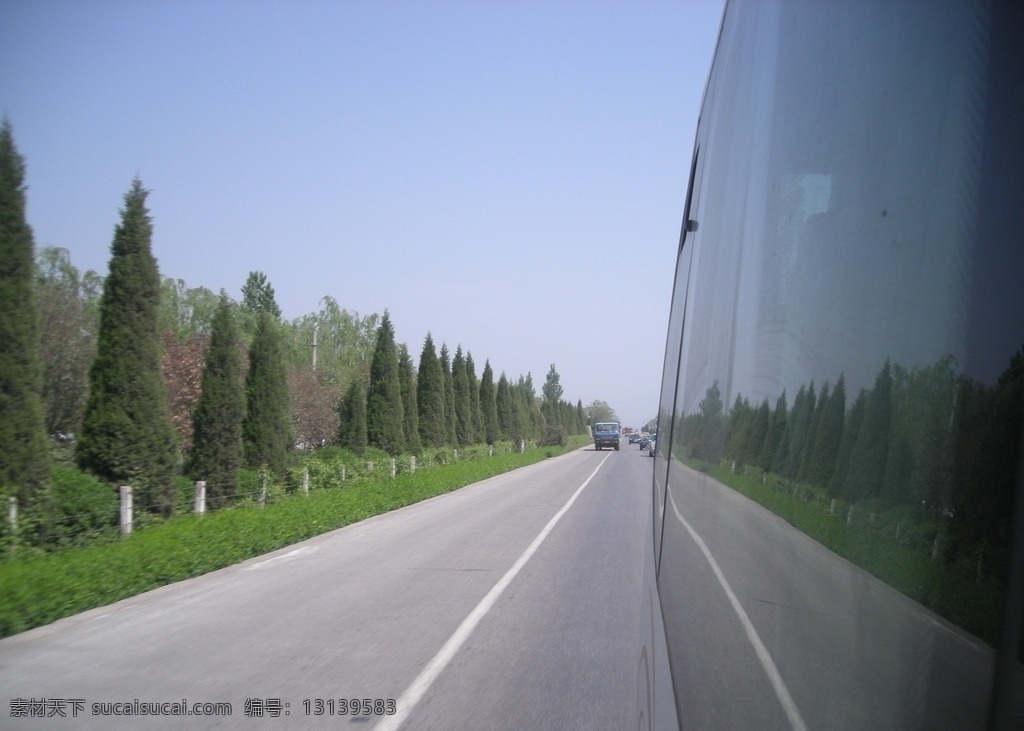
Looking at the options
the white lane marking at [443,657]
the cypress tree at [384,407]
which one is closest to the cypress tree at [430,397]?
the cypress tree at [384,407]

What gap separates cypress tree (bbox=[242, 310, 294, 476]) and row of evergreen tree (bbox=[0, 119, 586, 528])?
0.03 meters

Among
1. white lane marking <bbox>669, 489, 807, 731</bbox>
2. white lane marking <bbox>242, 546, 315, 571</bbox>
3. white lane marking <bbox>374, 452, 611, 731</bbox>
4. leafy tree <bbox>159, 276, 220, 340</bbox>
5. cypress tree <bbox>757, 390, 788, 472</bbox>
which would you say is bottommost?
white lane marking <bbox>242, 546, 315, 571</bbox>

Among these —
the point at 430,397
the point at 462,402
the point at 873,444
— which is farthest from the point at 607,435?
the point at 873,444

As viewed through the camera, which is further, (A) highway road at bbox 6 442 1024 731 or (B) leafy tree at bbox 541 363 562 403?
(B) leafy tree at bbox 541 363 562 403

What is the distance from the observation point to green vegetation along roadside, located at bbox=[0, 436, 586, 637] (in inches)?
302

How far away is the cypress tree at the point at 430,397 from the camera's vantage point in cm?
4378

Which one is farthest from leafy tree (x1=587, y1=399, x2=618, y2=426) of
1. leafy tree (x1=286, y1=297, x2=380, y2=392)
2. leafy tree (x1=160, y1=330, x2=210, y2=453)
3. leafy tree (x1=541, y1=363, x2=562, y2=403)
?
leafy tree (x1=160, y1=330, x2=210, y2=453)

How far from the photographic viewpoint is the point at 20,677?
5801mm

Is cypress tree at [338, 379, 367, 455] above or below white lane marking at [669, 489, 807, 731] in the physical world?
below

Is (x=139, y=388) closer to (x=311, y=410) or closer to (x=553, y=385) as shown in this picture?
(x=311, y=410)

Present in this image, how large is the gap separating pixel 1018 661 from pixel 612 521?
17.1 metres

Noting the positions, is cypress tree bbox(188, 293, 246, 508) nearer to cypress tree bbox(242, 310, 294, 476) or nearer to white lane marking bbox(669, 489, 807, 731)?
cypress tree bbox(242, 310, 294, 476)

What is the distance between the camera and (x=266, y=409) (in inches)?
907

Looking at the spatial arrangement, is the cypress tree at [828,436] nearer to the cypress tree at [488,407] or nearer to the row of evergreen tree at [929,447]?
the row of evergreen tree at [929,447]
